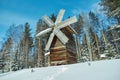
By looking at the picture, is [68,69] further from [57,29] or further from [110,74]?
[57,29]

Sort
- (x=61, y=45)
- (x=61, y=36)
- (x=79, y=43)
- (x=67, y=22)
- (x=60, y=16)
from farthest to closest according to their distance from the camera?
(x=79, y=43) < (x=60, y=16) < (x=67, y=22) < (x=61, y=45) < (x=61, y=36)

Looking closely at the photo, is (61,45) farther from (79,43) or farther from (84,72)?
(79,43)

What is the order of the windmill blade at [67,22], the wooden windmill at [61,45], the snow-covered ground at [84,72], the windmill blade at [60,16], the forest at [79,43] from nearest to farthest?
the snow-covered ground at [84,72], the wooden windmill at [61,45], the windmill blade at [67,22], the windmill blade at [60,16], the forest at [79,43]

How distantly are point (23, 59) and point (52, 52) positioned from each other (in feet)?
98.2

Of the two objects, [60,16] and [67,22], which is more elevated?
[60,16]

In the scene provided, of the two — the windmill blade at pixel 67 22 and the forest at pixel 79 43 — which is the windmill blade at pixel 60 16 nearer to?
the windmill blade at pixel 67 22

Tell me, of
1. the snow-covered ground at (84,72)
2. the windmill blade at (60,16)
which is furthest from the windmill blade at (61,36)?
the snow-covered ground at (84,72)

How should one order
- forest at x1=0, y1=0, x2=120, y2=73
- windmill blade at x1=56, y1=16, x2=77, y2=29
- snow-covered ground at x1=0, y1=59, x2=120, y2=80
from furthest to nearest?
forest at x1=0, y1=0, x2=120, y2=73
windmill blade at x1=56, y1=16, x2=77, y2=29
snow-covered ground at x1=0, y1=59, x2=120, y2=80

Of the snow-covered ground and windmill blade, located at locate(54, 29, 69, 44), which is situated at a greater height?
windmill blade, located at locate(54, 29, 69, 44)

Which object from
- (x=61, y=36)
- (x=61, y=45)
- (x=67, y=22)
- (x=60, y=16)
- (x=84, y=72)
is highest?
(x=60, y=16)

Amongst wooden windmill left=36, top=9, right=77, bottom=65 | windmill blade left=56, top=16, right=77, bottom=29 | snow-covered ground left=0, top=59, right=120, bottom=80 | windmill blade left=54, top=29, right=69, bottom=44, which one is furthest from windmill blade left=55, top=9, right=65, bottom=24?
snow-covered ground left=0, top=59, right=120, bottom=80

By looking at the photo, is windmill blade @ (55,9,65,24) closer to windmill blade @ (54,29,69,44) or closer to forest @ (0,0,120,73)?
windmill blade @ (54,29,69,44)

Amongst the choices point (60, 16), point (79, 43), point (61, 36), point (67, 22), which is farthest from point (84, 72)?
point (79, 43)

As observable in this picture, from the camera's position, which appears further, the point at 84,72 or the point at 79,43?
the point at 79,43
